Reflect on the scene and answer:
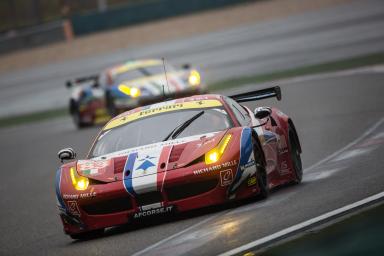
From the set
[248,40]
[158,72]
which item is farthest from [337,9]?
[158,72]

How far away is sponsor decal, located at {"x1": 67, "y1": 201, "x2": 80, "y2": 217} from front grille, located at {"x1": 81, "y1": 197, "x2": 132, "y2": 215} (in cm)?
6

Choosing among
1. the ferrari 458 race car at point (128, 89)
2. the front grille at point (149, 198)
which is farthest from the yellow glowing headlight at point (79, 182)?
the ferrari 458 race car at point (128, 89)

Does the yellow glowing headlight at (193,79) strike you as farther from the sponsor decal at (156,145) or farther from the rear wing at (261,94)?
the sponsor decal at (156,145)

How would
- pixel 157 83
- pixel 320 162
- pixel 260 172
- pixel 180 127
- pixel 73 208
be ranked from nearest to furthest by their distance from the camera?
pixel 73 208 → pixel 260 172 → pixel 180 127 → pixel 320 162 → pixel 157 83

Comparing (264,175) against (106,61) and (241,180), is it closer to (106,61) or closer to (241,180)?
(241,180)

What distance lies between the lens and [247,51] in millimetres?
38719

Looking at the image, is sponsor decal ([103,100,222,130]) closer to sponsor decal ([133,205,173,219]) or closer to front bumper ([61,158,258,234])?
front bumper ([61,158,258,234])

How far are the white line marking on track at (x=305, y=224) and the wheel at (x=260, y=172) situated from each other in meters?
1.11

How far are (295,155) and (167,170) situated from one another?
7.98ft

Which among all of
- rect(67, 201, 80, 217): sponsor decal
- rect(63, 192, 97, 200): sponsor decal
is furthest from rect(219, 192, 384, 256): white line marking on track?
rect(67, 201, 80, 217): sponsor decal

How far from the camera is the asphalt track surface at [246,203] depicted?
27.9ft

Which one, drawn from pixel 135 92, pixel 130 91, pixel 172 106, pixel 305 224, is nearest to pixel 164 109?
pixel 172 106

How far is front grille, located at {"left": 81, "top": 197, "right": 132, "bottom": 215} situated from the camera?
937 cm

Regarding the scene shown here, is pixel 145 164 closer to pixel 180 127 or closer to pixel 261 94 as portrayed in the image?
pixel 180 127
